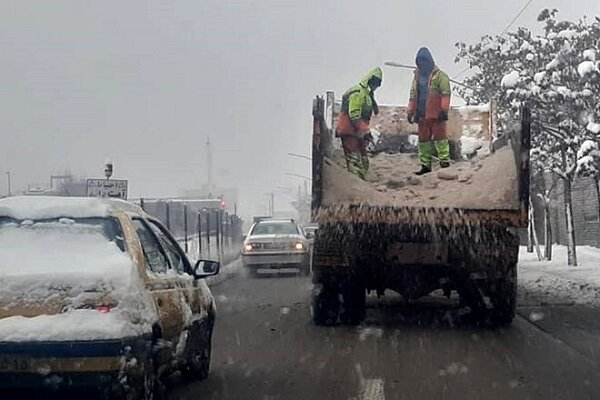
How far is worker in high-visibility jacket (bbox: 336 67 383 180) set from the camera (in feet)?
44.0

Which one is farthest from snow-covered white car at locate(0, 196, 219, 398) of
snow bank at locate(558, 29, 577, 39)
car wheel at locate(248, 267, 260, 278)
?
car wheel at locate(248, 267, 260, 278)

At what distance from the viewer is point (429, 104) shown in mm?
14008

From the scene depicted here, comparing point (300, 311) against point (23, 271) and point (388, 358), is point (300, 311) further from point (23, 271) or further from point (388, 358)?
point (23, 271)

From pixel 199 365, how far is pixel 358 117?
588 centimetres

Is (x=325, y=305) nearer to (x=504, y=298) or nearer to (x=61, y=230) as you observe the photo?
(x=504, y=298)

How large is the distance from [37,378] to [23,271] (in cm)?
73

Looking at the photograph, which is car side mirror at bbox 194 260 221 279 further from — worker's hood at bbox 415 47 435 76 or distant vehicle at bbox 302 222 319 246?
worker's hood at bbox 415 47 435 76

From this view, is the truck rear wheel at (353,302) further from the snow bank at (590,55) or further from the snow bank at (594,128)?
the snow bank at (590,55)

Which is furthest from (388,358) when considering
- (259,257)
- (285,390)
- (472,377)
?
(259,257)

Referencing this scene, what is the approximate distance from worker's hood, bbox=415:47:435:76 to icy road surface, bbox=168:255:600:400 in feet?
11.5

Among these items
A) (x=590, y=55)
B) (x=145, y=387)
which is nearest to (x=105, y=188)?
(x=590, y=55)

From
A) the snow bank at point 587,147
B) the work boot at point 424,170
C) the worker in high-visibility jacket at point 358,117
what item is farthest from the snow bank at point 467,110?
the snow bank at point 587,147

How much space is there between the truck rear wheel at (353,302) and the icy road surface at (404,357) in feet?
0.57

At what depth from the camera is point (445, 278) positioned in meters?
12.6
